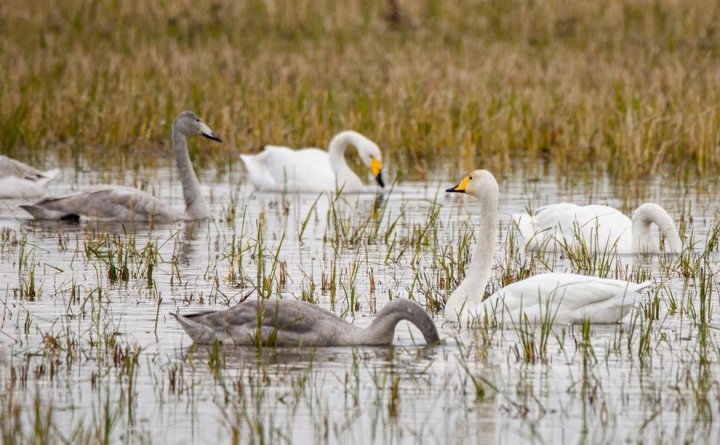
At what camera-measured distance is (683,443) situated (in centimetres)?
557

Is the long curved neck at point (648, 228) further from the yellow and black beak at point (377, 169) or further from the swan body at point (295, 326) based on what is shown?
the yellow and black beak at point (377, 169)

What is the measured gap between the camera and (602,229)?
1085 centimetres

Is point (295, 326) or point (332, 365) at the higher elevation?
point (295, 326)

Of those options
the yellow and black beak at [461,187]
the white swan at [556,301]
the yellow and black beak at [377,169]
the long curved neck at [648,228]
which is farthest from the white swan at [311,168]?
the white swan at [556,301]

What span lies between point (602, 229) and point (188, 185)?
4042mm

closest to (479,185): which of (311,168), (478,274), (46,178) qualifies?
(478,274)

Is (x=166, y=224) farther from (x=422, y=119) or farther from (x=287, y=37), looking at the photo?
(x=287, y=37)

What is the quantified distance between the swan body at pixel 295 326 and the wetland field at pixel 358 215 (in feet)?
0.31

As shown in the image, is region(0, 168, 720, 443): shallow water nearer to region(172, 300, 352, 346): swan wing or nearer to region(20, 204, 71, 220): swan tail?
region(172, 300, 352, 346): swan wing

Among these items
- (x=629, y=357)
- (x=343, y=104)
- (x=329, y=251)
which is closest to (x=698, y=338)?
(x=629, y=357)

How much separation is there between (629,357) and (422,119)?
34.1ft

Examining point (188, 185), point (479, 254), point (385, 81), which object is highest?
point (385, 81)

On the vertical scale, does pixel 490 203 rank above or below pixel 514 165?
below

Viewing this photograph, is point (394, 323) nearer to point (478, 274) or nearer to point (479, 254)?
point (478, 274)
